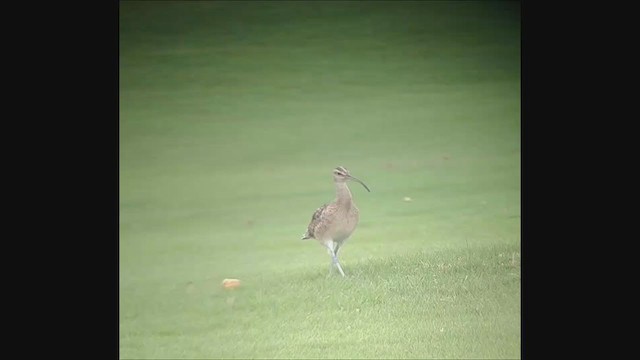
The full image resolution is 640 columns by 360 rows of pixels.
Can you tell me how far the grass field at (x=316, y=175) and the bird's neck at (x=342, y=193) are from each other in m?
0.07

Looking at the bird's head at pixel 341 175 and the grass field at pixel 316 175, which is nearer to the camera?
the grass field at pixel 316 175

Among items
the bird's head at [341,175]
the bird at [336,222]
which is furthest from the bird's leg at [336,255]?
the bird's head at [341,175]

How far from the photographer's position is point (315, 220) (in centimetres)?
387

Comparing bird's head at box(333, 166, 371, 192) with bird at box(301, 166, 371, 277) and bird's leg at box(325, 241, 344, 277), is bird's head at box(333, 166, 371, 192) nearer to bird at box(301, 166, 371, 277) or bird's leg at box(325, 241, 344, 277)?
bird at box(301, 166, 371, 277)

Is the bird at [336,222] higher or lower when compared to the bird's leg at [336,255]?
higher

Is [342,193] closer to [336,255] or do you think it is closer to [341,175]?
[341,175]

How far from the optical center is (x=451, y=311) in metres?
3.88

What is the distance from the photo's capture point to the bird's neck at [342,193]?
12.7ft

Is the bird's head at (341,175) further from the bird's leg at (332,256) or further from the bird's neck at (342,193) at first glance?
the bird's leg at (332,256)

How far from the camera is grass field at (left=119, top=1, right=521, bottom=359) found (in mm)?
3795

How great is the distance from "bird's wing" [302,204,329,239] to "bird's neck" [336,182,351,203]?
0.07 meters

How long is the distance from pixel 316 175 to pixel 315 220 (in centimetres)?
23

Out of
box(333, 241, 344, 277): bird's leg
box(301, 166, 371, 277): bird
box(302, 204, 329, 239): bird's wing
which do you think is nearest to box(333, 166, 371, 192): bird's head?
box(301, 166, 371, 277): bird

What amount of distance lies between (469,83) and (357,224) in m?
0.90
